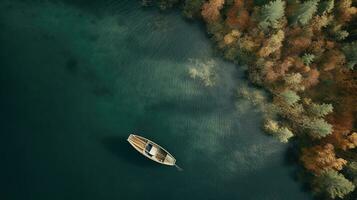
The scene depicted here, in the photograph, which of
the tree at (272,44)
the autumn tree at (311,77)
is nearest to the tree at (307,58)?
the autumn tree at (311,77)

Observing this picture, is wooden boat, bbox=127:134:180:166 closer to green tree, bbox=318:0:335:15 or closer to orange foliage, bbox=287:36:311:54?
orange foliage, bbox=287:36:311:54

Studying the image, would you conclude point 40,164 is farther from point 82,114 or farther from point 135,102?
point 135,102

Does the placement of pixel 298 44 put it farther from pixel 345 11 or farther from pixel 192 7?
pixel 192 7

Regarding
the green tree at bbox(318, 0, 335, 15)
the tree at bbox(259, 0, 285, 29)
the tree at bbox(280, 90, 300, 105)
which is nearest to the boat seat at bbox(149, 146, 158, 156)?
the tree at bbox(280, 90, 300, 105)

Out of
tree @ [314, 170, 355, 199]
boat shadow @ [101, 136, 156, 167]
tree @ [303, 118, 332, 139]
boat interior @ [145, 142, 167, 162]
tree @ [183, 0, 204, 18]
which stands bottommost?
boat shadow @ [101, 136, 156, 167]

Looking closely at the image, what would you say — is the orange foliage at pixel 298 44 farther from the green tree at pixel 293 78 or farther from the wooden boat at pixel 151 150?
the wooden boat at pixel 151 150

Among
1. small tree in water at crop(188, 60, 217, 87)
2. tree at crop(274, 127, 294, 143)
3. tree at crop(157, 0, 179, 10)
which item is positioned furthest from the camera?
tree at crop(157, 0, 179, 10)

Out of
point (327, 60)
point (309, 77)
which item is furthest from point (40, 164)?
point (327, 60)
